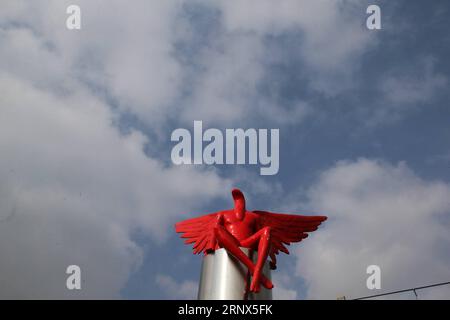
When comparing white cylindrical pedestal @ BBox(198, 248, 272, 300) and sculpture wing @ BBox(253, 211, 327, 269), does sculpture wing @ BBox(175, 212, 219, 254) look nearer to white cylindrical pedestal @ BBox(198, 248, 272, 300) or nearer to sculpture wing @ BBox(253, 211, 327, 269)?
white cylindrical pedestal @ BBox(198, 248, 272, 300)

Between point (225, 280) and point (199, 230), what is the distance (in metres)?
2.25

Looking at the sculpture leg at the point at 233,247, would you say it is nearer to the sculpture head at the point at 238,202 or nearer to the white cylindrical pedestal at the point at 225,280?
the white cylindrical pedestal at the point at 225,280

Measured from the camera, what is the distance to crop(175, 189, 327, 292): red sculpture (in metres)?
11.6

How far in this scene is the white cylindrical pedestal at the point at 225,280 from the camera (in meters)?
11.2

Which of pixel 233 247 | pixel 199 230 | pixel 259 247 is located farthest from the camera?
pixel 199 230

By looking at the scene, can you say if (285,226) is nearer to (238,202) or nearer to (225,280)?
(238,202)

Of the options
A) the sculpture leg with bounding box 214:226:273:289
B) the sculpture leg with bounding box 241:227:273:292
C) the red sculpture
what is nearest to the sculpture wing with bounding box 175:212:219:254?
the red sculpture

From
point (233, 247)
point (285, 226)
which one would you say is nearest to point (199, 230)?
point (233, 247)

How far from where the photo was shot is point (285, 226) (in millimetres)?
13453
